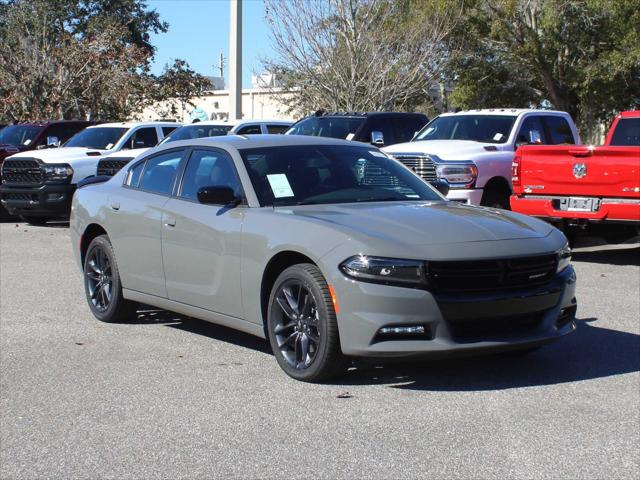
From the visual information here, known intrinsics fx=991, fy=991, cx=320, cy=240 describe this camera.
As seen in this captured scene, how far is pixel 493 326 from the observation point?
20.5 feet

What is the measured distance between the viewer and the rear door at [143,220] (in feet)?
25.8

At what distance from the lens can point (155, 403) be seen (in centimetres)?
602

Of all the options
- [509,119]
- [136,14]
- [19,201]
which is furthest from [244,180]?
[136,14]

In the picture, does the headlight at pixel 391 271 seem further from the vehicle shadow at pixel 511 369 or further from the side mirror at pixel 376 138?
the side mirror at pixel 376 138

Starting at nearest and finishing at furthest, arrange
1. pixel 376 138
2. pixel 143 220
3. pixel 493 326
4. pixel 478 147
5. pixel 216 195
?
pixel 493 326 → pixel 216 195 → pixel 143 220 → pixel 478 147 → pixel 376 138

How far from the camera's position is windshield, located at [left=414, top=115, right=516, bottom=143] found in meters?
15.4

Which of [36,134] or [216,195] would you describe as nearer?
[216,195]

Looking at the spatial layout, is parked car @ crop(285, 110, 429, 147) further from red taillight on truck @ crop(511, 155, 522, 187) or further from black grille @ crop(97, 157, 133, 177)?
red taillight on truck @ crop(511, 155, 522, 187)

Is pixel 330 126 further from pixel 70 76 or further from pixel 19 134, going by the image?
pixel 70 76

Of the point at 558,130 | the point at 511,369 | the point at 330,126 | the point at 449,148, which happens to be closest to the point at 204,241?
the point at 511,369

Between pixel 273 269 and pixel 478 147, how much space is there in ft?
27.6

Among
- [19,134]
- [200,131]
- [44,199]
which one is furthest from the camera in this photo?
[19,134]

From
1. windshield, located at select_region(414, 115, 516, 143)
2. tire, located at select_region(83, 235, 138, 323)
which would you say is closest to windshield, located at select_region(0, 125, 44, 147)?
windshield, located at select_region(414, 115, 516, 143)

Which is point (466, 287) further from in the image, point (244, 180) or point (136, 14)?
point (136, 14)
